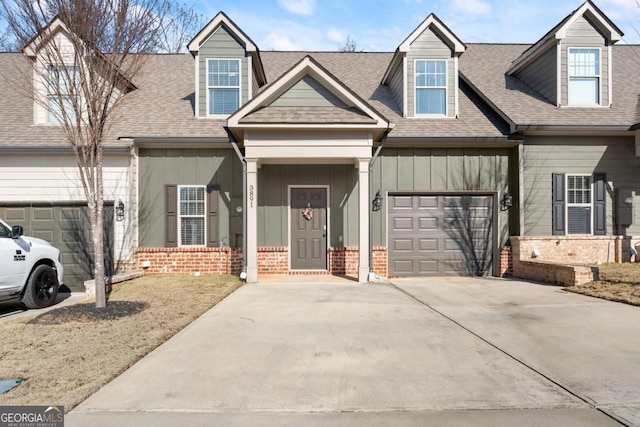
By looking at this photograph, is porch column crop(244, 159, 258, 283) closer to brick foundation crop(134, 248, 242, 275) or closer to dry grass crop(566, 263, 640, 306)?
brick foundation crop(134, 248, 242, 275)

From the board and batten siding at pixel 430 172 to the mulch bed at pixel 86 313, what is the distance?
6493 millimetres

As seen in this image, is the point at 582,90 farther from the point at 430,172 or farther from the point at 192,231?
the point at 192,231

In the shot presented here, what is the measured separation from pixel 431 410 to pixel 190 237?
898 cm

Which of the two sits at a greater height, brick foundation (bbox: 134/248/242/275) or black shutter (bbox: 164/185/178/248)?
black shutter (bbox: 164/185/178/248)

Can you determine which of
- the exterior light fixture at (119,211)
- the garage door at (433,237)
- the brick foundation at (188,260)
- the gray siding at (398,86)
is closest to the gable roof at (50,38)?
the exterior light fixture at (119,211)

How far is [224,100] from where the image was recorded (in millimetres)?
11766

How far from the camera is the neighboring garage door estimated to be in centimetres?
1053

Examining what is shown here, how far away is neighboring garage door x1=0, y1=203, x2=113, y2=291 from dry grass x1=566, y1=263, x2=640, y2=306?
11.4m

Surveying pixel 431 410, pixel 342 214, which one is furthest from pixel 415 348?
pixel 342 214

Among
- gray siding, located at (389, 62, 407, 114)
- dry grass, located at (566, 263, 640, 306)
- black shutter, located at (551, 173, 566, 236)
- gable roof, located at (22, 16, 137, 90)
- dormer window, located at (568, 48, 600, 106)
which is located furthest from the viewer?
gray siding, located at (389, 62, 407, 114)

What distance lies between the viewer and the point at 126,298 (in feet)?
25.6

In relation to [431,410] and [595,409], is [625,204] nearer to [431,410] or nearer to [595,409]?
[595,409]

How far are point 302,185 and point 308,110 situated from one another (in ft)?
7.19

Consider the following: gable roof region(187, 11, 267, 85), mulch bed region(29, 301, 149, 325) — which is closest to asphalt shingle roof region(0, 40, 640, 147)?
gable roof region(187, 11, 267, 85)
